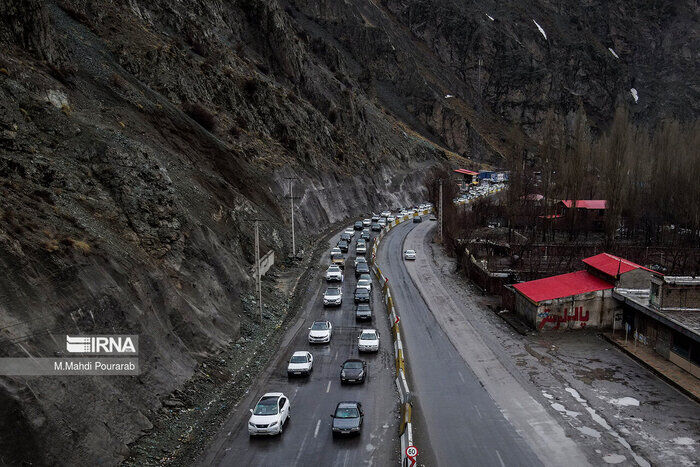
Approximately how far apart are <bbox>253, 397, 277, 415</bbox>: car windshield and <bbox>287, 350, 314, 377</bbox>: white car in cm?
499

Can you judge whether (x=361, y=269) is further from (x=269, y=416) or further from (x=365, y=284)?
(x=269, y=416)

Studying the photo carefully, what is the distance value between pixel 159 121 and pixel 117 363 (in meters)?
28.9

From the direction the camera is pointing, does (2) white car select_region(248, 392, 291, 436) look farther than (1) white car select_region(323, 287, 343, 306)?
No

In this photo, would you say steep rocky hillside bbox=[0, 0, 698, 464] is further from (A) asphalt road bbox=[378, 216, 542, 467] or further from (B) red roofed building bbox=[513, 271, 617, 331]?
(B) red roofed building bbox=[513, 271, 617, 331]

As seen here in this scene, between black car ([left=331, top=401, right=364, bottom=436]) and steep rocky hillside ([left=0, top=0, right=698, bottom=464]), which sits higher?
steep rocky hillside ([left=0, top=0, right=698, bottom=464])

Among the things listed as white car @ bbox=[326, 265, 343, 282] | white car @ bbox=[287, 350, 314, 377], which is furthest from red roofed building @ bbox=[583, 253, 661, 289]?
white car @ bbox=[287, 350, 314, 377]

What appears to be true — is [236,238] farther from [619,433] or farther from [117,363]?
[619,433]

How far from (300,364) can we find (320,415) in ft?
15.7

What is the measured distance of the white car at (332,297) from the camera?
40.7m

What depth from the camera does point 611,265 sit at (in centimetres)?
3794

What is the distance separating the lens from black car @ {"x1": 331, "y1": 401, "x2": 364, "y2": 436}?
21.0 meters

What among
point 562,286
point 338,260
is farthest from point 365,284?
point 562,286

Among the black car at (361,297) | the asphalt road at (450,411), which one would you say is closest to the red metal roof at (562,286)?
the asphalt road at (450,411)

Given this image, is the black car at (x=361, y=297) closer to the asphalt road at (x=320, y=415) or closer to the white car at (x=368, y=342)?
the asphalt road at (x=320, y=415)
